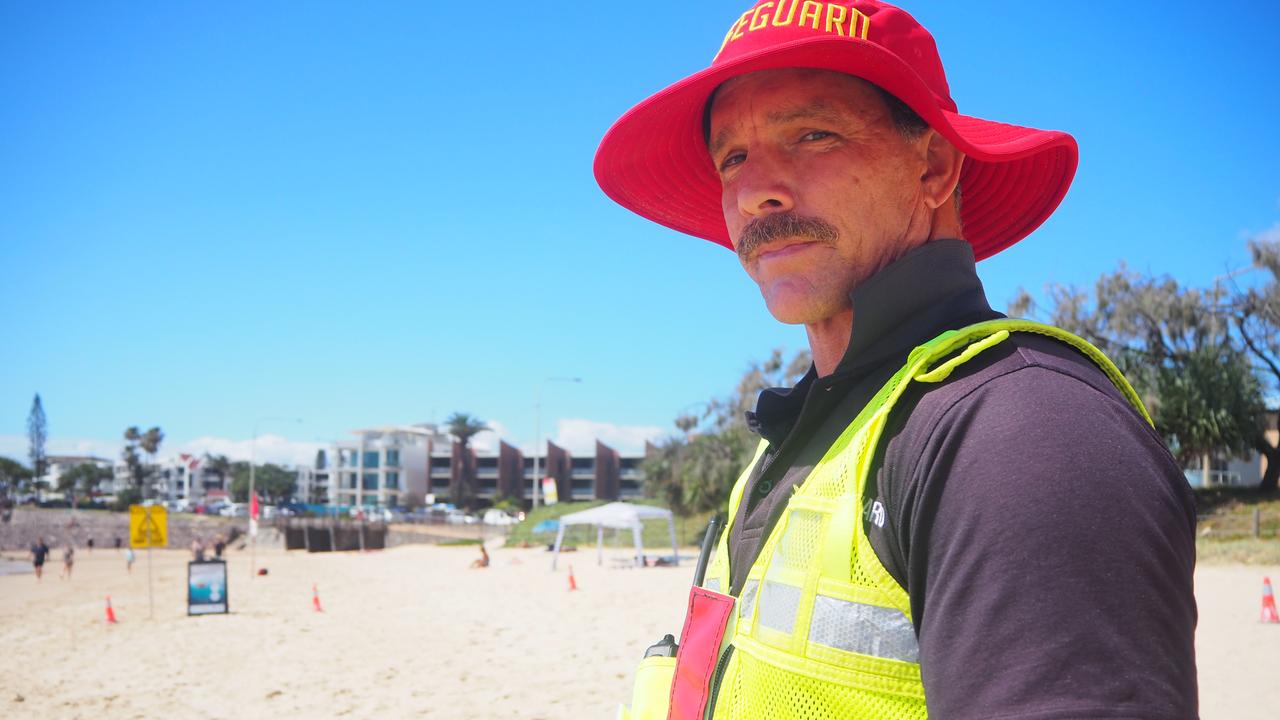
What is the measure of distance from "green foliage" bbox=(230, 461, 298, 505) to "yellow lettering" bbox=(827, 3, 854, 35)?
13377cm

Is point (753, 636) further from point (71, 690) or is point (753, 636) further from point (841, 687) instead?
point (71, 690)

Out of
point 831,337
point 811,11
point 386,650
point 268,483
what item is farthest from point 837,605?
point 268,483

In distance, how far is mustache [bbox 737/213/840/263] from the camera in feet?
5.40

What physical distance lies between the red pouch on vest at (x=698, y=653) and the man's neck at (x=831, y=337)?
0.48 m

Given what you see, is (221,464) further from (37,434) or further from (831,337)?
(831,337)

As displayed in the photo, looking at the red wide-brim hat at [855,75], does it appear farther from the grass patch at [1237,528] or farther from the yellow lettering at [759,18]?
the grass patch at [1237,528]

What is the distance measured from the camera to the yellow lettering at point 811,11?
1.64m

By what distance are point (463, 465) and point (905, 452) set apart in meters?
101

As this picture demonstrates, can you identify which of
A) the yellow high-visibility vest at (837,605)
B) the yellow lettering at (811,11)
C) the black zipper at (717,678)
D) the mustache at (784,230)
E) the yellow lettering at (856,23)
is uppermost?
the yellow lettering at (811,11)

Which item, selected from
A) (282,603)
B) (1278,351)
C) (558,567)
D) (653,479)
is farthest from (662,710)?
(653,479)

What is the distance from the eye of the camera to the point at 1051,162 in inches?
78.0

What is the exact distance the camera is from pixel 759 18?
5.67 feet

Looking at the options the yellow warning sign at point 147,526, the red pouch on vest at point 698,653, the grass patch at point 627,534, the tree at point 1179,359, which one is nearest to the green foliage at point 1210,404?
the tree at point 1179,359

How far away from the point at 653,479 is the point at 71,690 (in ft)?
142
